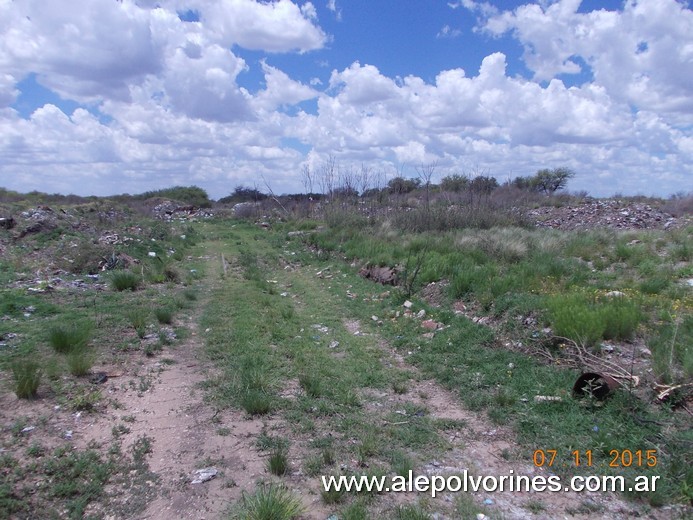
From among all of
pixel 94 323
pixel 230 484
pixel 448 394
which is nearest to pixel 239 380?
pixel 230 484

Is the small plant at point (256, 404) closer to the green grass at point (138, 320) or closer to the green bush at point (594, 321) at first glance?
the green grass at point (138, 320)

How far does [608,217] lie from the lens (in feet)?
61.5

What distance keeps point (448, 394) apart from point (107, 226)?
16217 millimetres

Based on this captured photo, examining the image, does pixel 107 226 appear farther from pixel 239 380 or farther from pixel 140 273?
pixel 239 380

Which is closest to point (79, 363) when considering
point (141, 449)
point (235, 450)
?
point (141, 449)

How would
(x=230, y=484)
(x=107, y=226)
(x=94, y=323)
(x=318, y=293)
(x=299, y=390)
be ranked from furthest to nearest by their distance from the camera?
(x=107, y=226) < (x=318, y=293) < (x=94, y=323) < (x=299, y=390) < (x=230, y=484)

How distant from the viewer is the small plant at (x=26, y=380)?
14.1 ft

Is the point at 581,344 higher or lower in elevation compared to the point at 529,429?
higher

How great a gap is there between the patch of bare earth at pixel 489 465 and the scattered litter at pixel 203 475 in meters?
1.48

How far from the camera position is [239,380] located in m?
5.06

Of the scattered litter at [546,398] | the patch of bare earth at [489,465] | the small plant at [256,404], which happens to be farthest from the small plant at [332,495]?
the scattered litter at [546,398]

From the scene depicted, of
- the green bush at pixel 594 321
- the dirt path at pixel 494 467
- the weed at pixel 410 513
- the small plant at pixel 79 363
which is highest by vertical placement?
the green bush at pixel 594 321

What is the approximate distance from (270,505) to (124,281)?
7.20 meters

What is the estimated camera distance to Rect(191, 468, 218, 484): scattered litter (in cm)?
343
